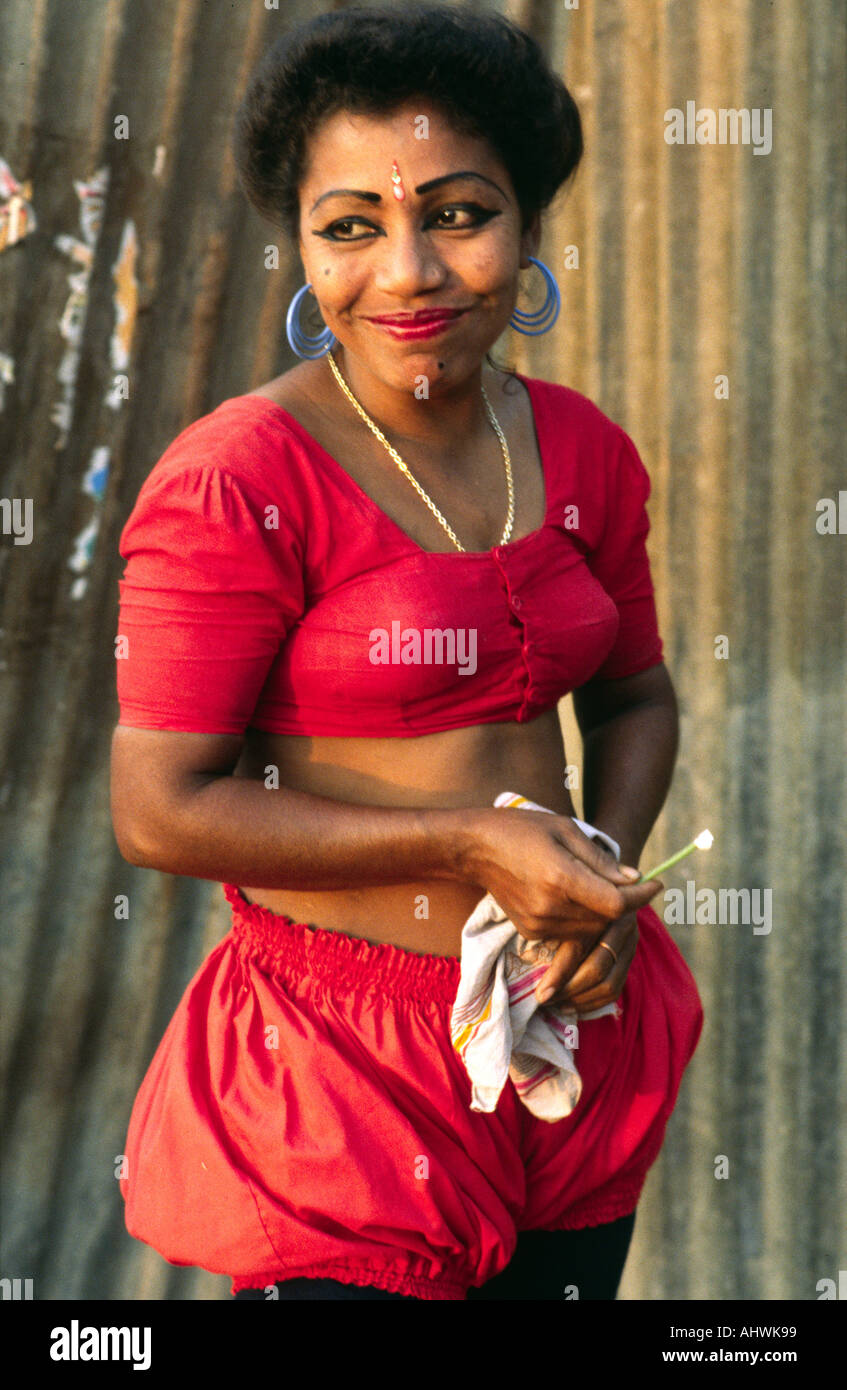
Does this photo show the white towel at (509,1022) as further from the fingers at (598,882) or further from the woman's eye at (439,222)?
the woman's eye at (439,222)

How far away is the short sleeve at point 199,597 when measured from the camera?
1.53 meters

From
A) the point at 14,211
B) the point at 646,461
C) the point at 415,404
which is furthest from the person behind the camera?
the point at 646,461

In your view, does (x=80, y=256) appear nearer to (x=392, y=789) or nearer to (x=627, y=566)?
(x=627, y=566)

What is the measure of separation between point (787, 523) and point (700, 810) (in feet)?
2.05

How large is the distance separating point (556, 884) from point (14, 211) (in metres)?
1.78

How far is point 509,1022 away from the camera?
162 cm

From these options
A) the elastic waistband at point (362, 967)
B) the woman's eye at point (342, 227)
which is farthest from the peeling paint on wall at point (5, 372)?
the elastic waistband at point (362, 967)

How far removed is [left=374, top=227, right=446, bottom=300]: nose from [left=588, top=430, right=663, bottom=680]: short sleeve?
0.50 meters

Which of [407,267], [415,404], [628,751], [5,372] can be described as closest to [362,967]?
[628,751]

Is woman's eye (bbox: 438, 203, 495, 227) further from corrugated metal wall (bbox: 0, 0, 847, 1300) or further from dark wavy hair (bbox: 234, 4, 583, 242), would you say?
corrugated metal wall (bbox: 0, 0, 847, 1300)

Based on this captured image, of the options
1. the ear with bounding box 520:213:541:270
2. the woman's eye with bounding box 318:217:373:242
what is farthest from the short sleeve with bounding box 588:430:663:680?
the woman's eye with bounding box 318:217:373:242

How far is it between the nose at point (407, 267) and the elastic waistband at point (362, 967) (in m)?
0.76

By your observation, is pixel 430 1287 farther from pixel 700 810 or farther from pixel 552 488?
pixel 700 810
